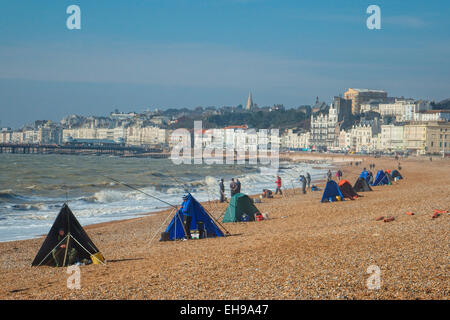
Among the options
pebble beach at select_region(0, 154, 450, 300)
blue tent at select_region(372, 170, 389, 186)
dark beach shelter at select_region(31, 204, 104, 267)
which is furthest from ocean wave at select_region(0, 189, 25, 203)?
blue tent at select_region(372, 170, 389, 186)

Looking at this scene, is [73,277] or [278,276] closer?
[278,276]

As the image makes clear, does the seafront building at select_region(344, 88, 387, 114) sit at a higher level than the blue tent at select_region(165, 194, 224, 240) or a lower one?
higher

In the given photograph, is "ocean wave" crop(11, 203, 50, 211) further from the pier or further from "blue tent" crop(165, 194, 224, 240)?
the pier

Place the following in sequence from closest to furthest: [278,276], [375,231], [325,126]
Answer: [278,276]
[375,231]
[325,126]

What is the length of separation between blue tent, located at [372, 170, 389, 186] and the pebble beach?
1520 cm

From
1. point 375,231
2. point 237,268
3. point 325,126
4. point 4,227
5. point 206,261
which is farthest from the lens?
point 325,126

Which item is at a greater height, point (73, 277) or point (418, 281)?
point (418, 281)

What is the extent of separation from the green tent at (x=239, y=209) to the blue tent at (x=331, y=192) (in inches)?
174

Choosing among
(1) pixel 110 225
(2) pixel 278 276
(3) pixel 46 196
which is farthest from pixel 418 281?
(3) pixel 46 196

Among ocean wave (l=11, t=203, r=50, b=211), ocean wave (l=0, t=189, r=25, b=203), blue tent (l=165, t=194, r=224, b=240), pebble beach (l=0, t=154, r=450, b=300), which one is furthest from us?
ocean wave (l=0, t=189, r=25, b=203)

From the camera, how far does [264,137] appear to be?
145750 millimetres

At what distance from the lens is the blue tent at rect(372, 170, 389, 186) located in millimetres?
28703
